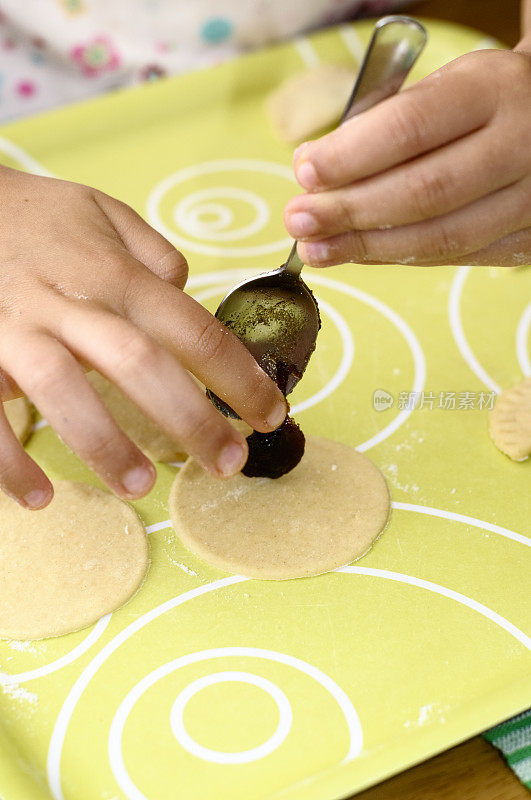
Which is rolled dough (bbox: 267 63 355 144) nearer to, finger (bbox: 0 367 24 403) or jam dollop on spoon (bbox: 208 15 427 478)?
jam dollop on spoon (bbox: 208 15 427 478)

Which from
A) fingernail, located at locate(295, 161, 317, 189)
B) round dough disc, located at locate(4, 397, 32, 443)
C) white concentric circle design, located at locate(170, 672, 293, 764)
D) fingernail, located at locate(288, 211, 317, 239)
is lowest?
white concentric circle design, located at locate(170, 672, 293, 764)

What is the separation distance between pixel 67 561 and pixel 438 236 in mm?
408

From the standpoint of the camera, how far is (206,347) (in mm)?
653

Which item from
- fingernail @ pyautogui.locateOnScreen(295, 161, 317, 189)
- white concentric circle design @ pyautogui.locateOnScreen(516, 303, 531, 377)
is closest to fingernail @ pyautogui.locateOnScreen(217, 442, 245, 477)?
fingernail @ pyautogui.locateOnScreen(295, 161, 317, 189)

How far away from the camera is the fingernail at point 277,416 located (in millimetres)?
670

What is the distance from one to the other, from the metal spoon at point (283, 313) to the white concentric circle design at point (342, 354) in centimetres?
12

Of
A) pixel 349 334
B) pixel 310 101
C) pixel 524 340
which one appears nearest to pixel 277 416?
pixel 349 334

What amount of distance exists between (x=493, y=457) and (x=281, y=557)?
0.25 metres

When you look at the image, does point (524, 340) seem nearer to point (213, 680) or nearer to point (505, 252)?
point (505, 252)

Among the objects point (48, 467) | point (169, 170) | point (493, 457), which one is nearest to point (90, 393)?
point (48, 467)

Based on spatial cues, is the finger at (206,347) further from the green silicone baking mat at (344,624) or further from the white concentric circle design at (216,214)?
the white concentric circle design at (216,214)

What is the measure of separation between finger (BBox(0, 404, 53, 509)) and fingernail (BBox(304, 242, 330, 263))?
0.27 meters

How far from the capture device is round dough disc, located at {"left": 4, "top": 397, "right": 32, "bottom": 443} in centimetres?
80

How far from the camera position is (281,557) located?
0.69m
